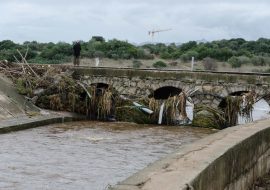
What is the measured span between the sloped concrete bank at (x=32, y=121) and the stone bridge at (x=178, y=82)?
2.40 metres

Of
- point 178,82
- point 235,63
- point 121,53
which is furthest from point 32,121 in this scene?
point 121,53

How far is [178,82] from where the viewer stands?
20.5 metres

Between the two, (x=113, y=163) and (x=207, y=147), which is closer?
(x=207, y=147)

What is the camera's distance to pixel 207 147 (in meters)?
6.94

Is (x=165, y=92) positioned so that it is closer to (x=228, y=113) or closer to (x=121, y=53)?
(x=228, y=113)

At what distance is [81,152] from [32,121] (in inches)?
193

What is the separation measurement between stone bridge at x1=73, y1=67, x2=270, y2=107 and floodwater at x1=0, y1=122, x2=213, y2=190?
6.73 ft

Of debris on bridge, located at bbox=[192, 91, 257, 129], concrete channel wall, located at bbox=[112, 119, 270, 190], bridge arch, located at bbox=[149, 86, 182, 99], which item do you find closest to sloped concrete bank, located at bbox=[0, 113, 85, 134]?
bridge arch, located at bbox=[149, 86, 182, 99]

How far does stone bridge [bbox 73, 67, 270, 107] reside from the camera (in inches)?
768

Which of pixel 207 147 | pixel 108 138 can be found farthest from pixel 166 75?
pixel 207 147

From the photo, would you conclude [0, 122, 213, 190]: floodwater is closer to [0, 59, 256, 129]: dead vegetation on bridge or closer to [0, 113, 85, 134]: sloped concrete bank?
[0, 113, 85, 134]: sloped concrete bank

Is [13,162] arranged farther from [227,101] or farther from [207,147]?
[227,101]

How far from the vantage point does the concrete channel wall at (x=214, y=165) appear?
16.5 feet

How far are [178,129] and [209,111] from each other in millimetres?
1759
